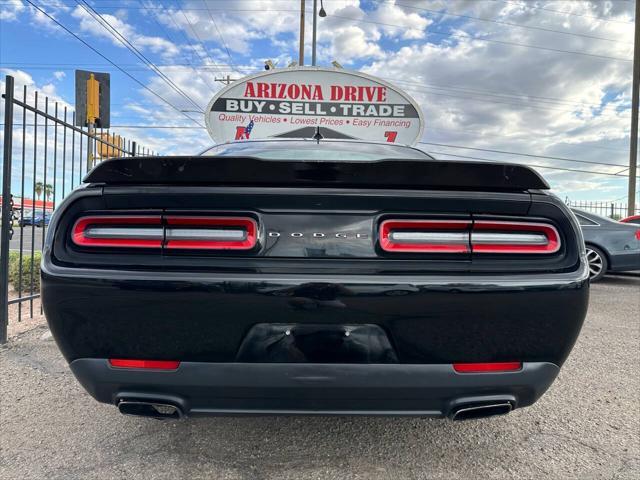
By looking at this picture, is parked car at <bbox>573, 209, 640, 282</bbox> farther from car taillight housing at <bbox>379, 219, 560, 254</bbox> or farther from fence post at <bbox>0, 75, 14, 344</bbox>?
fence post at <bbox>0, 75, 14, 344</bbox>

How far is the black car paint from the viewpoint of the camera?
21.6 feet

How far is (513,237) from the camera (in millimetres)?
1481

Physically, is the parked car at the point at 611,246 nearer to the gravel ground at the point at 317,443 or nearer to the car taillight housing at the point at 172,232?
the gravel ground at the point at 317,443

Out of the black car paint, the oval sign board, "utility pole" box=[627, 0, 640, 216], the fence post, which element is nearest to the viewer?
the fence post

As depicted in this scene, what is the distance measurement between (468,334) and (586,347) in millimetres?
2999

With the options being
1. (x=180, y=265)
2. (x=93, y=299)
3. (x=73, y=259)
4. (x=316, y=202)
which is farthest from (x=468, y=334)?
(x=73, y=259)

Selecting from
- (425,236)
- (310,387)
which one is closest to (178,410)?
(310,387)

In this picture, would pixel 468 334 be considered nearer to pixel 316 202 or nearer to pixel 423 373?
pixel 423 373

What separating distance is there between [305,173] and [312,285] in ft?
1.31

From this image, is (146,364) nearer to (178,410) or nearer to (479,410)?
(178,410)

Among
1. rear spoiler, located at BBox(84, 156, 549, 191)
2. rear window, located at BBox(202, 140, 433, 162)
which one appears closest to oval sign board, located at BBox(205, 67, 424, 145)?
rear window, located at BBox(202, 140, 433, 162)

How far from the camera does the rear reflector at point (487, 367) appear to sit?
1.46 metres

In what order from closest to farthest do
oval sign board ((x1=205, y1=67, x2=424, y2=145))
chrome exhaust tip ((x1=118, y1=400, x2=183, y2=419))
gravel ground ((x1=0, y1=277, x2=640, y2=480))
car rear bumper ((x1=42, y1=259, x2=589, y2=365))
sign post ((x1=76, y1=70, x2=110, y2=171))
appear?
car rear bumper ((x1=42, y1=259, x2=589, y2=365))
chrome exhaust tip ((x1=118, y1=400, x2=183, y2=419))
gravel ground ((x1=0, y1=277, x2=640, y2=480))
sign post ((x1=76, y1=70, x2=110, y2=171))
oval sign board ((x1=205, y1=67, x2=424, y2=145))

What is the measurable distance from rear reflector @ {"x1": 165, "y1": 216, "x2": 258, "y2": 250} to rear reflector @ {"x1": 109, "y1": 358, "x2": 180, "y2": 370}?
410 mm
